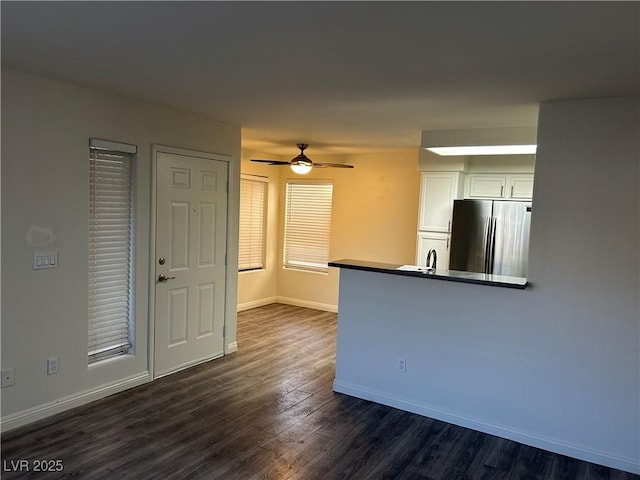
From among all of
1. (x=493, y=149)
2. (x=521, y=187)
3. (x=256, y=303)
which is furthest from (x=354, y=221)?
(x=493, y=149)

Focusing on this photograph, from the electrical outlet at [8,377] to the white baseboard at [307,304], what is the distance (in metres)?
4.47

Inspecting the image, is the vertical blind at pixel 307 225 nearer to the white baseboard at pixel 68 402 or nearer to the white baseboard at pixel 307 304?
the white baseboard at pixel 307 304

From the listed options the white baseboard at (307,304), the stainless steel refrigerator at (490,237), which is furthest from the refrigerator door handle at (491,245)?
the white baseboard at (307,304)

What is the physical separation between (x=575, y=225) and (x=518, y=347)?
0.93 m

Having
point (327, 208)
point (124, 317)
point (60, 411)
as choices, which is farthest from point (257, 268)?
point (60, 411)

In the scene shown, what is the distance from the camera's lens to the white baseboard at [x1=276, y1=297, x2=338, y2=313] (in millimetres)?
6945

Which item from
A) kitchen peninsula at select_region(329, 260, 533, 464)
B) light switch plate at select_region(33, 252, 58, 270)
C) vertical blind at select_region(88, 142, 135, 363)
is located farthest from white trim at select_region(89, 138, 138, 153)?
kitchen peninsula at select_region(329, 260, 533, 464)

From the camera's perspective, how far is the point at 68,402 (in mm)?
3355

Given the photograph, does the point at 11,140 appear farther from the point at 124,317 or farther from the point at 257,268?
the point at 257,268

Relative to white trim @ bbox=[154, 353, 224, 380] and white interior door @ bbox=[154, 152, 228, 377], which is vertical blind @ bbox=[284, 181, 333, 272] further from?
white trim @ bbox=[154, 353, 224, 380]

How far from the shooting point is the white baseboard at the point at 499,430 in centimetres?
296

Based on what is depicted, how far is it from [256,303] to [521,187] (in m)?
4.10

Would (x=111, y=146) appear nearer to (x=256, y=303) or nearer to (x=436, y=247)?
(x=436, y=247)

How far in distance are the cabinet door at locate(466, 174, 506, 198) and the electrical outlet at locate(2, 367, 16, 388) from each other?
4.49 meters
